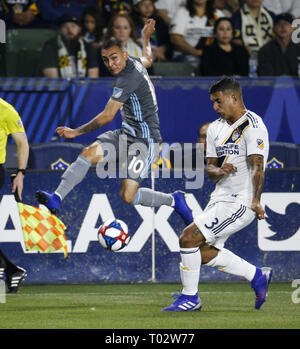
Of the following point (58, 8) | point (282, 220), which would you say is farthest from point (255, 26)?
point (282, 220)

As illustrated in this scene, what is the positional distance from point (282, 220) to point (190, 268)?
2811mm

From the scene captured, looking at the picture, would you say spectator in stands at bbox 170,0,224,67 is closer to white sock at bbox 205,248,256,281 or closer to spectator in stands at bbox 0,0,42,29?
spectator in stands at bbox 0,0,42,29

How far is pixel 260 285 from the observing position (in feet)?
27.9

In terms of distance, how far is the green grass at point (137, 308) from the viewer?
7.45m

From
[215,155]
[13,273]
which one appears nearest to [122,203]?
[13,273]

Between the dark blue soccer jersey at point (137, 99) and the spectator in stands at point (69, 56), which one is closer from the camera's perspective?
the dark blue soccer jersey at point (137, 99)

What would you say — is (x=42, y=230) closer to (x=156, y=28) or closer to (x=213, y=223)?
(x=213, y=223)

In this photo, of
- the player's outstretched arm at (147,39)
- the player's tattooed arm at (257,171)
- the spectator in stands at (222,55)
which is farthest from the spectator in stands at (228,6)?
the player's tattooed arm at (257,171)

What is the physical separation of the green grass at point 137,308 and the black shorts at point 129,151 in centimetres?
123

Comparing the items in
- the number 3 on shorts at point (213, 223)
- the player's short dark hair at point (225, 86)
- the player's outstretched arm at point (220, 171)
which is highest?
the player's short dark hair at point (225, 86)

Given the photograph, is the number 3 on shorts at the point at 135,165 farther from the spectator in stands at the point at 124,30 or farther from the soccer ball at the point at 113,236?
the spectator in stands at the point at 124,30

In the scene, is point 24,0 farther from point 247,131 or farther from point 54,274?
point 247,131

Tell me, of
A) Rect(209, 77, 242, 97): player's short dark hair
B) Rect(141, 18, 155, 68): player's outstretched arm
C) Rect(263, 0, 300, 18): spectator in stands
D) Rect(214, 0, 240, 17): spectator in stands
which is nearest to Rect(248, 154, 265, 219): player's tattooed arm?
Rect(209, 77, 242, 97): player's short dark hair

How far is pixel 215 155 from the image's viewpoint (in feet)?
27.4
